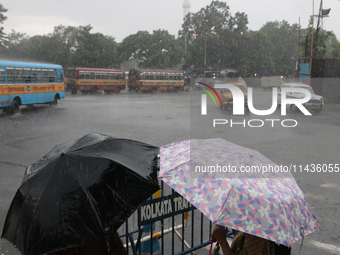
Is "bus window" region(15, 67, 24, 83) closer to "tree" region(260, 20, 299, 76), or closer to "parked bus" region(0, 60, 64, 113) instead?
"parked bus" region(0, 60, 64, 113)

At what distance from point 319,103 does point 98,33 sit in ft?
111

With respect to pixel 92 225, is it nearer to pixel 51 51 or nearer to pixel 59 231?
pixel 59 231

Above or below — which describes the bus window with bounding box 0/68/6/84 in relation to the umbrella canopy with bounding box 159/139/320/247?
above

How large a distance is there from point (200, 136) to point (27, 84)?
10.5m

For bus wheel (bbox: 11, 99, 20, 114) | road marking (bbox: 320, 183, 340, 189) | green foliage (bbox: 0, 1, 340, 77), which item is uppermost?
green foliage (bbox: 0, 1, 340, 77)

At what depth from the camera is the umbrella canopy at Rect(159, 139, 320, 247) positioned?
2.31 metres

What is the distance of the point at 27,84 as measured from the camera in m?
17.0

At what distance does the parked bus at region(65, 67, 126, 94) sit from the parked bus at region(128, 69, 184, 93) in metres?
1.74

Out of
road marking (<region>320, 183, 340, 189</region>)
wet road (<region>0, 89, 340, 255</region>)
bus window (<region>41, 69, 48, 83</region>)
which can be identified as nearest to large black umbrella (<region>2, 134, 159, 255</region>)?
wet road (<region>0, 89, 340, 255</region>)

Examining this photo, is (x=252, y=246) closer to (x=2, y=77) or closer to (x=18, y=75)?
(x=2, y=77)

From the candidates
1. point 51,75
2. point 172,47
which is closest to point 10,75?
point 51,75

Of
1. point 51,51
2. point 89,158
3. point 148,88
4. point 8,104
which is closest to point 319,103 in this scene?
point 8,104

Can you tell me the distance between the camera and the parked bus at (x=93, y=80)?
105 feet

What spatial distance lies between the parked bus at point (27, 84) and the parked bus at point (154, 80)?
51.8 ft
